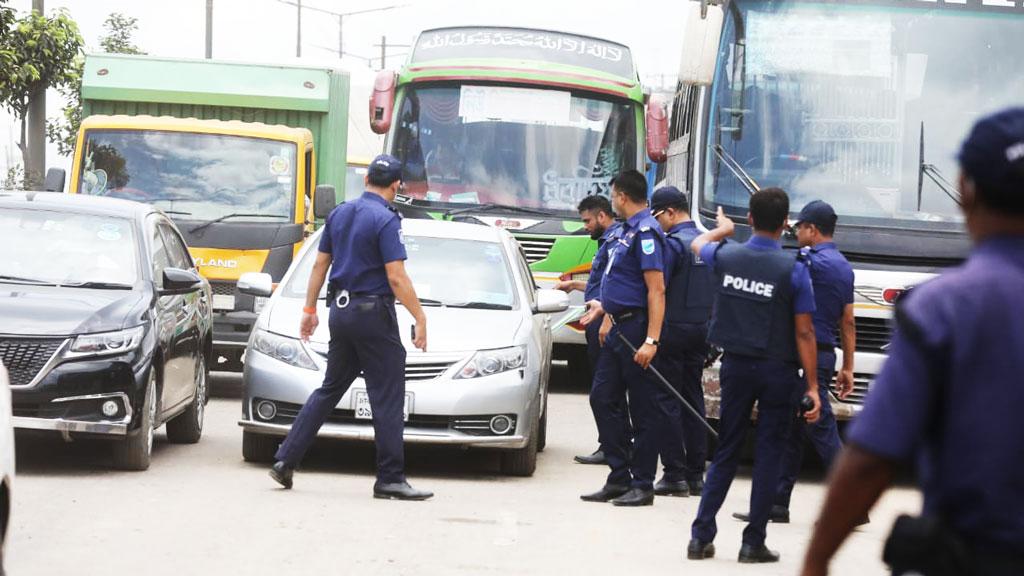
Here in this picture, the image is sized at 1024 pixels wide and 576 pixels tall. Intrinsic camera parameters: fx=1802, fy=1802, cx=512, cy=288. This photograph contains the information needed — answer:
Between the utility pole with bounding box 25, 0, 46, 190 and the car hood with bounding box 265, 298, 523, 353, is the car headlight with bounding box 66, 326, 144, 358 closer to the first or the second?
the car hood with bounding box 265, 298, 523, 353

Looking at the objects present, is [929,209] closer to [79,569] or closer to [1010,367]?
[79,569]

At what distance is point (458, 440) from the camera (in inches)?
424

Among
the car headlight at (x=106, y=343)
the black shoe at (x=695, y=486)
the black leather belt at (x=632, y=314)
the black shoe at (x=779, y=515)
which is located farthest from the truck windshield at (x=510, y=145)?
the black shoe at (x=779, y=515)

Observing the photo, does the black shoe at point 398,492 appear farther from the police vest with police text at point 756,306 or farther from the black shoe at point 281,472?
the police vest with police text at point 756,306

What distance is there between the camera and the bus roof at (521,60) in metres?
18.2

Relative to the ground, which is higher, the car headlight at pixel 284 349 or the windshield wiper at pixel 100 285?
the windshield wiper at pixel 100 285

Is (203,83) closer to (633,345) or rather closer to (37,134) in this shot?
(633,345)

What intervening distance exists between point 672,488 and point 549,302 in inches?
61.4

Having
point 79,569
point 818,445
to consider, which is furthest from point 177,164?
point 79,569

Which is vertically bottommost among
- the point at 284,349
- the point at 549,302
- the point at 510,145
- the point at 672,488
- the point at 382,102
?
the point at 672,488

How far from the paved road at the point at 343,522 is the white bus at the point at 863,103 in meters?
1.83

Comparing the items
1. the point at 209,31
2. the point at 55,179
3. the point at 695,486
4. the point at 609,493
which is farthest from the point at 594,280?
the point at 209,31

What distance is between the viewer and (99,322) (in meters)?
10.4

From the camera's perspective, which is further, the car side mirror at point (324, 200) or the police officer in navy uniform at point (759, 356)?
the car side mirror at point (324, 200)
